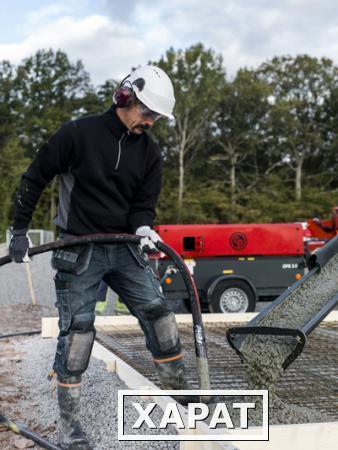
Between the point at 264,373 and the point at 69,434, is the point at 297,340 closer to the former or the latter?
the point at 264,373

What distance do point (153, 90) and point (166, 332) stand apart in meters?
1.22

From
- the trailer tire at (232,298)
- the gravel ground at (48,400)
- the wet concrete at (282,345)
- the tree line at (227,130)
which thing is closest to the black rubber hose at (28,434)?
the gravel ground at (48,400)

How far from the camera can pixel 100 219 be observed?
303 cm

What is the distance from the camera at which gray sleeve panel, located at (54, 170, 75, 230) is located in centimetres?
→ 298

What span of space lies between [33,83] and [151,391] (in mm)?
31288

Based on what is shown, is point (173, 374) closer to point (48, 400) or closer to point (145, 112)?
point (48, 400)

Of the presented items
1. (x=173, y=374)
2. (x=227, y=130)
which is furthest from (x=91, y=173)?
(x=227, y=130)

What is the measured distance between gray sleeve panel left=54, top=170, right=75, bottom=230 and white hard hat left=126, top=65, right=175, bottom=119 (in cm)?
52

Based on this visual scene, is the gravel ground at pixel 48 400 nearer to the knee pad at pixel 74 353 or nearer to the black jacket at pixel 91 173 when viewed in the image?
the knee pad at pixel 74 353

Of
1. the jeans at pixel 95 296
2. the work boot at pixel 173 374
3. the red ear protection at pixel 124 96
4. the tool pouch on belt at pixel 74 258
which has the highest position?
the red ear protection at pixel 124 96

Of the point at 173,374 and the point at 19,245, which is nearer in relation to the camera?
the point at 19,245

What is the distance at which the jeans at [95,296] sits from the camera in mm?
2865

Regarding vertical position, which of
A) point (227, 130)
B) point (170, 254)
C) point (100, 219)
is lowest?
point (170, 254)

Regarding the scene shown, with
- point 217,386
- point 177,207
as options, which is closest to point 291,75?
point 177,207
